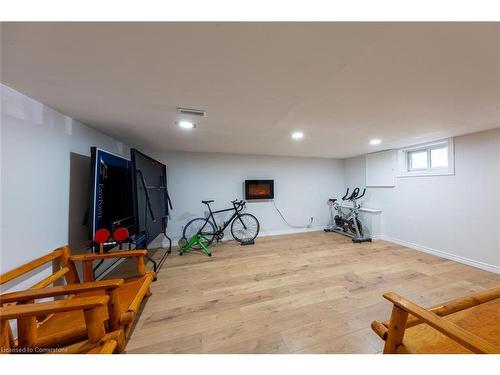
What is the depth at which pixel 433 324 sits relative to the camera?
2.54 feet

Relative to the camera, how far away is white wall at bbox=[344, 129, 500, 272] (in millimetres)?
2451

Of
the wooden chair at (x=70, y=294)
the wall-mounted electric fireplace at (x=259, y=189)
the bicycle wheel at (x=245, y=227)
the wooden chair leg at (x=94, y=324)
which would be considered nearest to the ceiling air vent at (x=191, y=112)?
the wooden chair at (x=70, y=294)

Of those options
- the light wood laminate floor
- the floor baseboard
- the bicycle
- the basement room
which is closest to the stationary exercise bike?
the basement room

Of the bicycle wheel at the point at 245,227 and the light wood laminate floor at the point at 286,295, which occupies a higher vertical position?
the bicycle wheel at the point at 245,227

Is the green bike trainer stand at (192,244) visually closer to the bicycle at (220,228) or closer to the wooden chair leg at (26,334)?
the bicycle at (220,228)

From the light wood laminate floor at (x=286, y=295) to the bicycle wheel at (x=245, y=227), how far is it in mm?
794

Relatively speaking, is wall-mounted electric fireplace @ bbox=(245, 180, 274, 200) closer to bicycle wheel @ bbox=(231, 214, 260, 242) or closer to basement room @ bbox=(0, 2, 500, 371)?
bicycle wheel @ bbox=(231, 214, 260, 242)

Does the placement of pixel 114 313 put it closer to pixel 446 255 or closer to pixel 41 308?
pixel 41 308

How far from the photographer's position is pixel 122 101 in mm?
1483

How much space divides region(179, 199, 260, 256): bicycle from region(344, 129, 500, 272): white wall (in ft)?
9.92

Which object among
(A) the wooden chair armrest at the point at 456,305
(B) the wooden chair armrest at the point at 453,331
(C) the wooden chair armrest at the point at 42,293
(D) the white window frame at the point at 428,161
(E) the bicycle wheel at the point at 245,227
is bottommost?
(E) the bicycle wheel at the point at 245,227

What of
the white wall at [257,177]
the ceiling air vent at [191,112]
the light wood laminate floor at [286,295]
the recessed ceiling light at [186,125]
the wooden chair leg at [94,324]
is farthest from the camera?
the white wall at [257,177]

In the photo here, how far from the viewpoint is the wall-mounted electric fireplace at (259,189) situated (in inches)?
169
